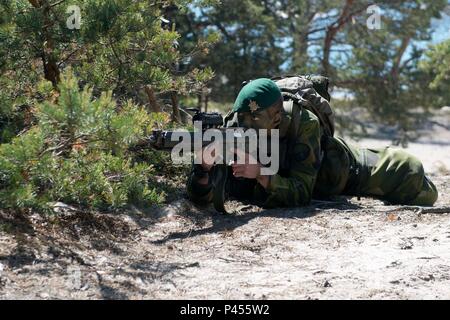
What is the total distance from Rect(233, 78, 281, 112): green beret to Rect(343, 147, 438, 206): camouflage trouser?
3.76ft

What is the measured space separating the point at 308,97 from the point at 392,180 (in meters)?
1.02

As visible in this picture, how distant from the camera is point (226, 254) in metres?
3.68

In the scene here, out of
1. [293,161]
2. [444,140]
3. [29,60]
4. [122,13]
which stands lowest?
[444,140]

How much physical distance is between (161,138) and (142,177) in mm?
242

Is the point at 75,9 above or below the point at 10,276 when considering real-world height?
above

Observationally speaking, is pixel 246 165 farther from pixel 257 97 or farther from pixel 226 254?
pixel 226 254

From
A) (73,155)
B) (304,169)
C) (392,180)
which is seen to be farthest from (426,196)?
(73,155)

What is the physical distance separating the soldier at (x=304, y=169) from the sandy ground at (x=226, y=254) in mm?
185

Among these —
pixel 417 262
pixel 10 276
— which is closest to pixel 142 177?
pixel 10 276

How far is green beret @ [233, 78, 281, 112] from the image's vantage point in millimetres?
4418

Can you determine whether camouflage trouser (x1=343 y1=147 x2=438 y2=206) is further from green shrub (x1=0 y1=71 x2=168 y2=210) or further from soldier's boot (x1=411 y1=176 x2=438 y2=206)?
green shrub (x1=0 y1=71 x2=168 y2=210)

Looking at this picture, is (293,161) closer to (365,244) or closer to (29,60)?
(365,244)

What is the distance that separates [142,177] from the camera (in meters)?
3.89

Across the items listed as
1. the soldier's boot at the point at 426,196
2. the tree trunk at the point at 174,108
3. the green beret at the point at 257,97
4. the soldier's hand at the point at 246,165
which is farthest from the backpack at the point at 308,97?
the tree trunk at the point at 174,108
